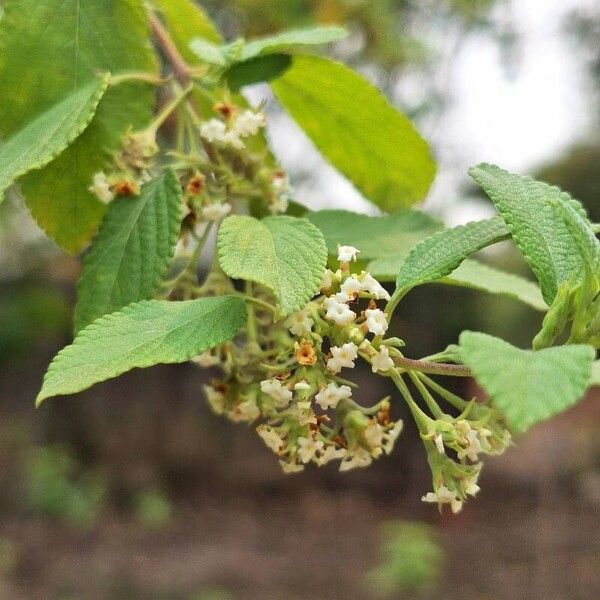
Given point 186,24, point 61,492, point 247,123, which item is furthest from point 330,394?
point 61,492

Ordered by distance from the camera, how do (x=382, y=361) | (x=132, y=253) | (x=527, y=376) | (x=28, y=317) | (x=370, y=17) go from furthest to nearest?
(x=28, y=317), (x=370, y=17), (x=132, y=253), (x=382, y=361), (x=527, y=376)

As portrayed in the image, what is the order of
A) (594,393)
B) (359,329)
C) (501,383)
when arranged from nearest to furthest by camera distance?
(501,383)
(359,329)
(594,393)

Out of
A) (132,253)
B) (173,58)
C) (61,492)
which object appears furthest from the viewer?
(61,492)

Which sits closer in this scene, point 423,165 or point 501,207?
point 501,207

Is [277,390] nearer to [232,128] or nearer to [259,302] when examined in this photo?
[259,302]

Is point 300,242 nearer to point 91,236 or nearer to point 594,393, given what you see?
point 91,236

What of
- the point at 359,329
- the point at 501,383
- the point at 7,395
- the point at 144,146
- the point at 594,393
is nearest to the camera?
the point at 501,383

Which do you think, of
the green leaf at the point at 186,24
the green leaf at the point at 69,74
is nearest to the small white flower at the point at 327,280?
the green leaf at the point at 69,74

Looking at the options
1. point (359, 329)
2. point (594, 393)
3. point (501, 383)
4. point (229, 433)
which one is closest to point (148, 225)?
point (359, 329)
